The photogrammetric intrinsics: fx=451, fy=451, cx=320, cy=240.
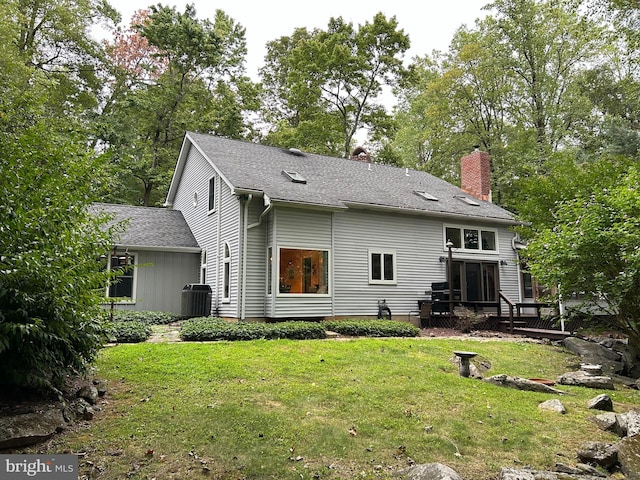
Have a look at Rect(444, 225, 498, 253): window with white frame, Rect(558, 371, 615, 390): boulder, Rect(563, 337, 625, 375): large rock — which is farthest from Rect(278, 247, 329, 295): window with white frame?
Rect(558, 371, 615, 390): boulder

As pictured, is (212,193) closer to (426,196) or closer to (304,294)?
(304,294)

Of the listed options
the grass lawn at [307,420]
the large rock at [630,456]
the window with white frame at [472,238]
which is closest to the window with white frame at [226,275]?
the grass lawn at [307,420]

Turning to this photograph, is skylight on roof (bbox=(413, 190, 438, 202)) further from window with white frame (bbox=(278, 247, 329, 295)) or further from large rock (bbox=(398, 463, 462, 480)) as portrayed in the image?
large rock (bbox=(398, 463, 462, 480))

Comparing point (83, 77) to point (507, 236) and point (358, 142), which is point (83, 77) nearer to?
point (358, 142)

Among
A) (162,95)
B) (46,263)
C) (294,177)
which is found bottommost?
(46,263)

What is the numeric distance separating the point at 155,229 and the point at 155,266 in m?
1.58

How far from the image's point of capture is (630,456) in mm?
3953

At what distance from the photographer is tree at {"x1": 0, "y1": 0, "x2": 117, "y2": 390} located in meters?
3.88

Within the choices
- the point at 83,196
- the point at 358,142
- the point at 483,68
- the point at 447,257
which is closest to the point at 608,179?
the point at 447,257

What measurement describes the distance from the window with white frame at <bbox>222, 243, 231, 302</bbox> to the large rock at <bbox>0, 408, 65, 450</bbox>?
8544 mm

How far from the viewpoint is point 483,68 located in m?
26.2

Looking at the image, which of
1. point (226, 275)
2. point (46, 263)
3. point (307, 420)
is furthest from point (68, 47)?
point (307, 420)

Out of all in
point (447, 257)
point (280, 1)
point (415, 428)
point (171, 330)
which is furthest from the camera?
point (447, 257)

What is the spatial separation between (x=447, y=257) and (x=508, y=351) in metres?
6.40
